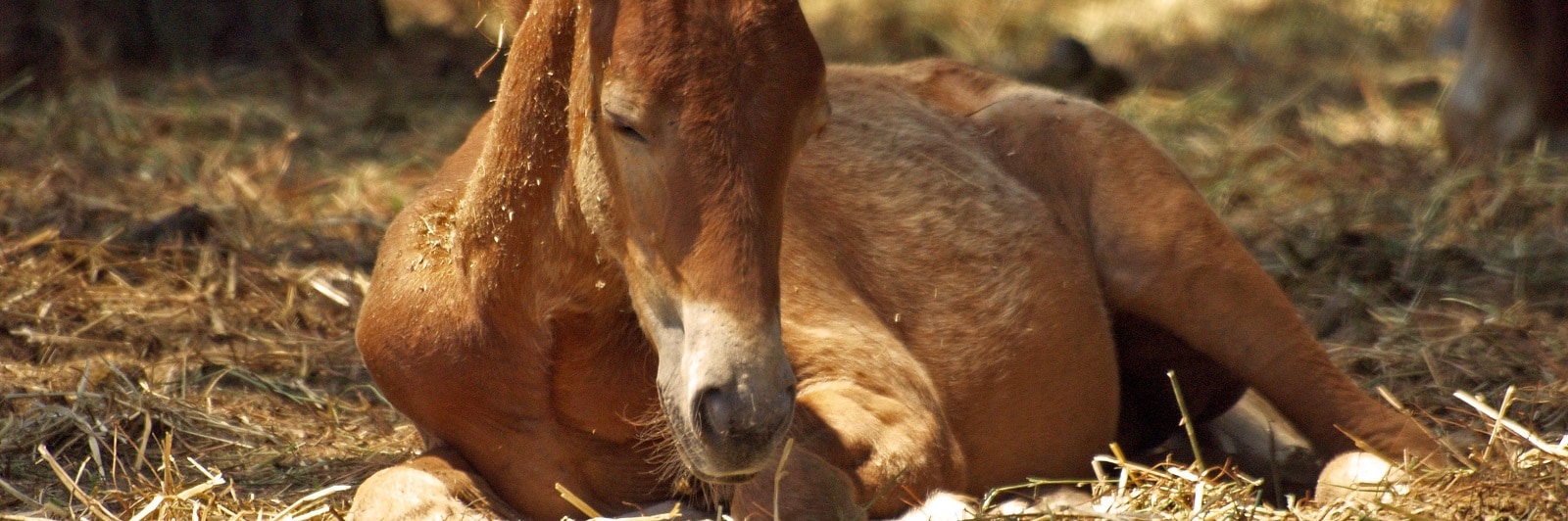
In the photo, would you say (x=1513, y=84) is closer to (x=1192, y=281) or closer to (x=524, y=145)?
(x=1192, y=281)

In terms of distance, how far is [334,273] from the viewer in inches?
190

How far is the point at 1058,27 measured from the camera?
10055 millimetres

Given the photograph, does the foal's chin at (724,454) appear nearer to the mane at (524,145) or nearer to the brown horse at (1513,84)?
the mane at (524,145)

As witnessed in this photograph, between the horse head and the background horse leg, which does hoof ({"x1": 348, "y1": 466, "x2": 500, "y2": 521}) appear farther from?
the horse head

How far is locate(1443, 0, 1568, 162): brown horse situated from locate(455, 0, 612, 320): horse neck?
4821mm

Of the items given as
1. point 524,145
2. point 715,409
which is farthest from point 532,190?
point 715,409

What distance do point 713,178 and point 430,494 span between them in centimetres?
103

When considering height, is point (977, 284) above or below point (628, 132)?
below

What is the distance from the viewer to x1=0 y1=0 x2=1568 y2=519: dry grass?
125 inches

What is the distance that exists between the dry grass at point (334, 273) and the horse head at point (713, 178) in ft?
3.03

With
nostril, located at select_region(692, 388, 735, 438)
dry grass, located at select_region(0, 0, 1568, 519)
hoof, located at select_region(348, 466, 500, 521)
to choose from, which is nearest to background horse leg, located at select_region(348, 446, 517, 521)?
hoof, located at select_region(348, 466, 500, 521)

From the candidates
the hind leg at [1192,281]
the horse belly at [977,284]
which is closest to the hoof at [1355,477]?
the hind leg at [1192,281]

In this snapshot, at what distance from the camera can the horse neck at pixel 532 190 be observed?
2482mm

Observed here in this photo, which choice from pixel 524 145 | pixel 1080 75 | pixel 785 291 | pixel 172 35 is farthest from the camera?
pixel 1080 75
